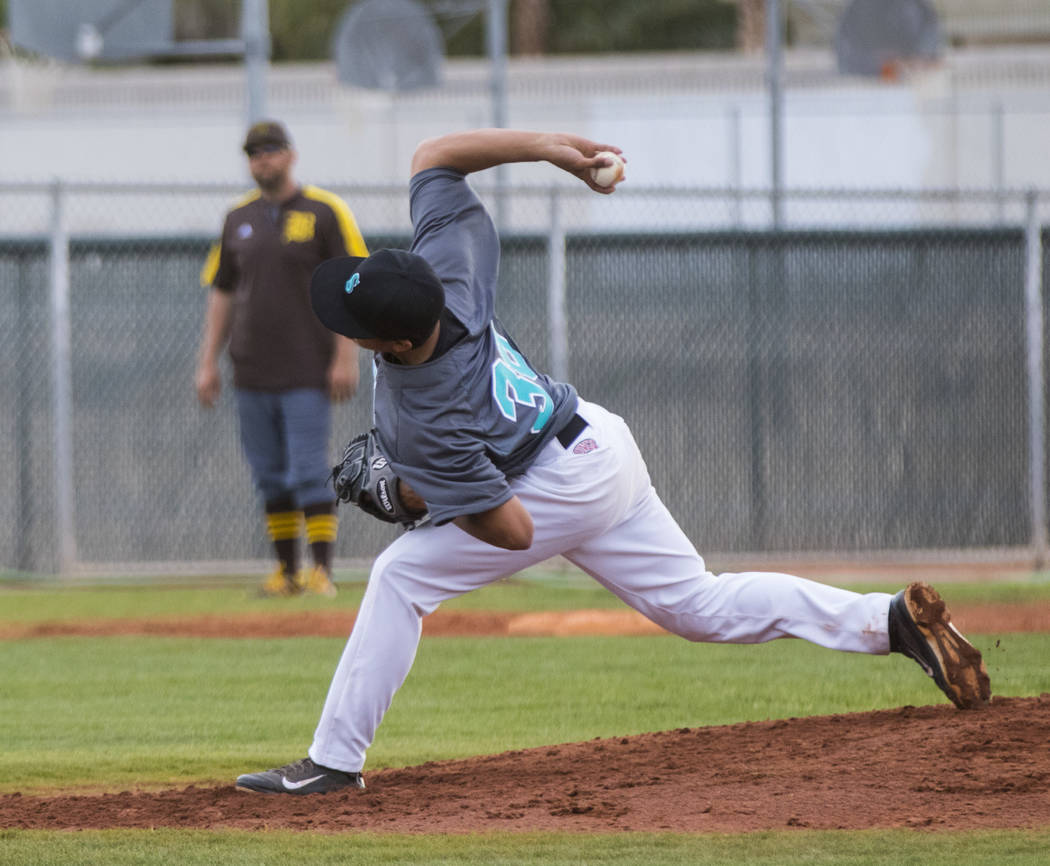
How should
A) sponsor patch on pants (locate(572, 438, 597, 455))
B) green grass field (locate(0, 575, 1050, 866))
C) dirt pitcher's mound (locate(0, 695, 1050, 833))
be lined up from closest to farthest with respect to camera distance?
green grass field (locate(0, 575, 1050, 866)), dirt pitcher's mound (locate(0, 695, 1050, 833)), sponsor patch on pants (locate(572, 438, 597, 455))

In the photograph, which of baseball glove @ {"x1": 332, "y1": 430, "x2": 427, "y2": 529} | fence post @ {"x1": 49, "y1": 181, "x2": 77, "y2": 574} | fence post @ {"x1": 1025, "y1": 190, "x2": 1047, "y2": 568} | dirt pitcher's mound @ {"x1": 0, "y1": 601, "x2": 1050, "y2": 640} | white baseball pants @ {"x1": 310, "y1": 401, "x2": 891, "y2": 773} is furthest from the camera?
fence post @ {"x1": 1025, "y1": 190, "x2": 1047, "y2": 568}

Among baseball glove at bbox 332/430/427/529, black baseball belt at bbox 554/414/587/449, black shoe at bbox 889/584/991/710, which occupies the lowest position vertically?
black shoe at bbox 889/584/991/710

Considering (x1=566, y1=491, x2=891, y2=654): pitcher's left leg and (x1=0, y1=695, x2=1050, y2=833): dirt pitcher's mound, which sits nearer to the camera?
(x1=0, y1=695, x2=1050, y2=833): dirt pitcher's mound

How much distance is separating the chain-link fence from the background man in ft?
4.58

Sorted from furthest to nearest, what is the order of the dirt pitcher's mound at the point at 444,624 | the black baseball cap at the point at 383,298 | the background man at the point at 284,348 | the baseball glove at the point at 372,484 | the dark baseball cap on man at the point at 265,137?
1. the background man at the point at 284,348
2. the dark baseball cap on man at the point at 265,137
3. the dirt pitcher's mound at the point at 444,624
4. the baseball glove at the point at 372,484
5. the black baseball cap at the point at 383,298

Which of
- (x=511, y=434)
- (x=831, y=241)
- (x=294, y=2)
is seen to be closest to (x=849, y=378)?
(x=831, y=241)

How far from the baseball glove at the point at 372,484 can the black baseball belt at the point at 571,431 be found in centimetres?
47

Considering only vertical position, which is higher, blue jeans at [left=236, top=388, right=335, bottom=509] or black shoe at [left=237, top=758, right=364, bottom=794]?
blue jeans at [left=236, top=388, right=335, bottom=509]

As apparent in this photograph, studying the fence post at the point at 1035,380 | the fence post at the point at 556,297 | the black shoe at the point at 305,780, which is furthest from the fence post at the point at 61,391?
the black shoe at the point at 305,780

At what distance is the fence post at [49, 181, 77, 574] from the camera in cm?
1059

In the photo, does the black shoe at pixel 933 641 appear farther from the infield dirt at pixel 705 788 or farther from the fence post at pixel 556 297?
the fence post at pixel 556 297

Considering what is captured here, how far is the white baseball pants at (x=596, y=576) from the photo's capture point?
4.72 metres

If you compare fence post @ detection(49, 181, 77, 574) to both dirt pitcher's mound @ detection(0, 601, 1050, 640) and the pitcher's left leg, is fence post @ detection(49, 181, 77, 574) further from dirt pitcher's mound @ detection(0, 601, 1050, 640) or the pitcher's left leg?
the pitcher's left leg

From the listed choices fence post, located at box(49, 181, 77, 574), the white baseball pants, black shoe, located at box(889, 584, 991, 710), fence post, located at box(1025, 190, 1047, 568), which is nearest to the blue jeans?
fence post, located at box(49, 181, 77, 574)
